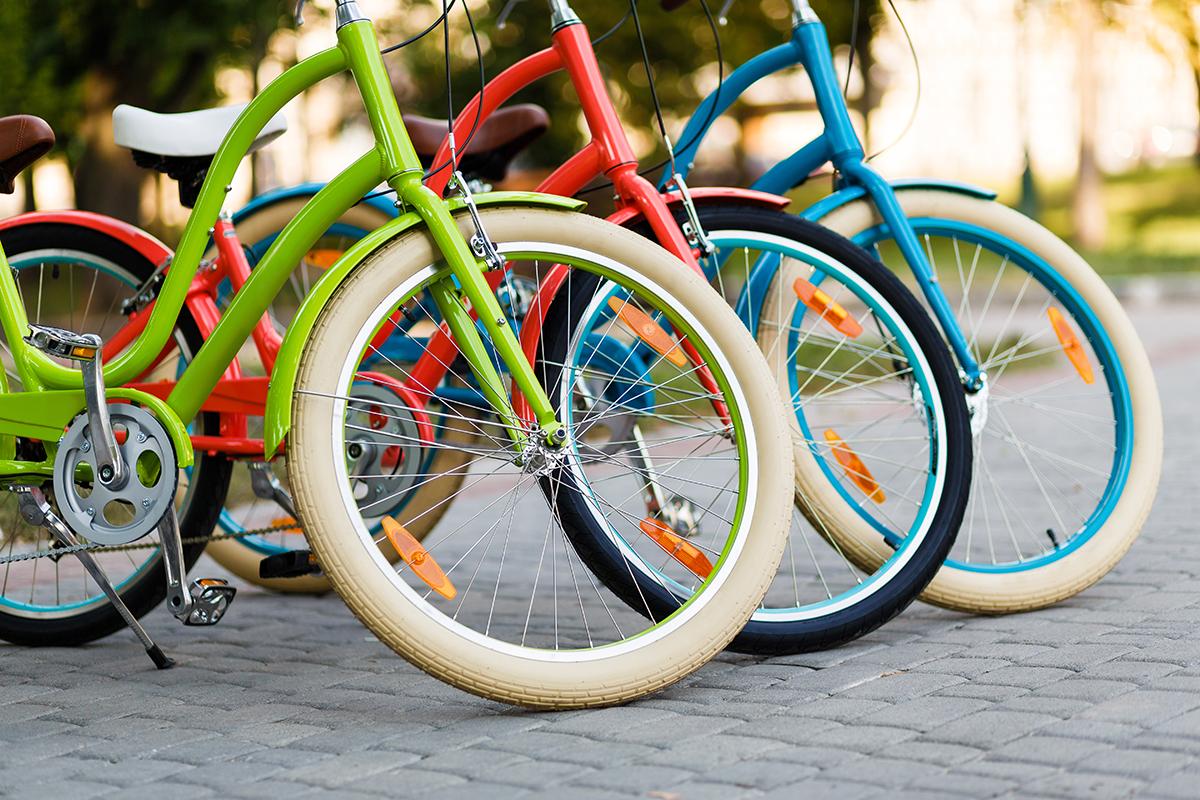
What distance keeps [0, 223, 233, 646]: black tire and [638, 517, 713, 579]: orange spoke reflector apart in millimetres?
1105

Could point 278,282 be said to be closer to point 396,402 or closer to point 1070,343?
point 396,402

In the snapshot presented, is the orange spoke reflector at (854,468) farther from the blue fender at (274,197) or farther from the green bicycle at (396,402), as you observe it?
the blue fender at (274,197)

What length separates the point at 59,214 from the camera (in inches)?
157

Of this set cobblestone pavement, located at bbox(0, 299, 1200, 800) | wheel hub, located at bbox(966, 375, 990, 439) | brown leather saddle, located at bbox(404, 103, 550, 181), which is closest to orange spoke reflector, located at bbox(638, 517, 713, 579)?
cobblestone pavement, located at bbox(0, 299, 1200, 800)

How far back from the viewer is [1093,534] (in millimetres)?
3957

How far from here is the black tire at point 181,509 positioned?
3797 mm

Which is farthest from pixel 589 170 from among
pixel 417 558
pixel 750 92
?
pixel 750 92

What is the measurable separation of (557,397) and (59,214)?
154 cm

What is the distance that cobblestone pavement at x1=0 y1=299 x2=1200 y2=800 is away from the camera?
2621 millimetres

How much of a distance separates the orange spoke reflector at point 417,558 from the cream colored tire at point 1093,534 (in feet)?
3.44

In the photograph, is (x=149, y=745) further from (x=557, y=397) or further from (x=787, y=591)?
(x=787, y=591)

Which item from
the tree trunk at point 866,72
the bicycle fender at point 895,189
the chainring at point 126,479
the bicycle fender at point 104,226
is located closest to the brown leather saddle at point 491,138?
the bicycle fender at point 104,226

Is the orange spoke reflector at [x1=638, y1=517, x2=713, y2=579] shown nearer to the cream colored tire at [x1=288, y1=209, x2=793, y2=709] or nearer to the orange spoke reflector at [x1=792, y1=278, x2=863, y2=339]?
the cream colored tire at [x1=288, y1=209, x2=793, y2=709]

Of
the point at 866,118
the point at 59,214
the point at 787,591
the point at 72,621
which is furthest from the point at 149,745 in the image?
the point at 866,118
